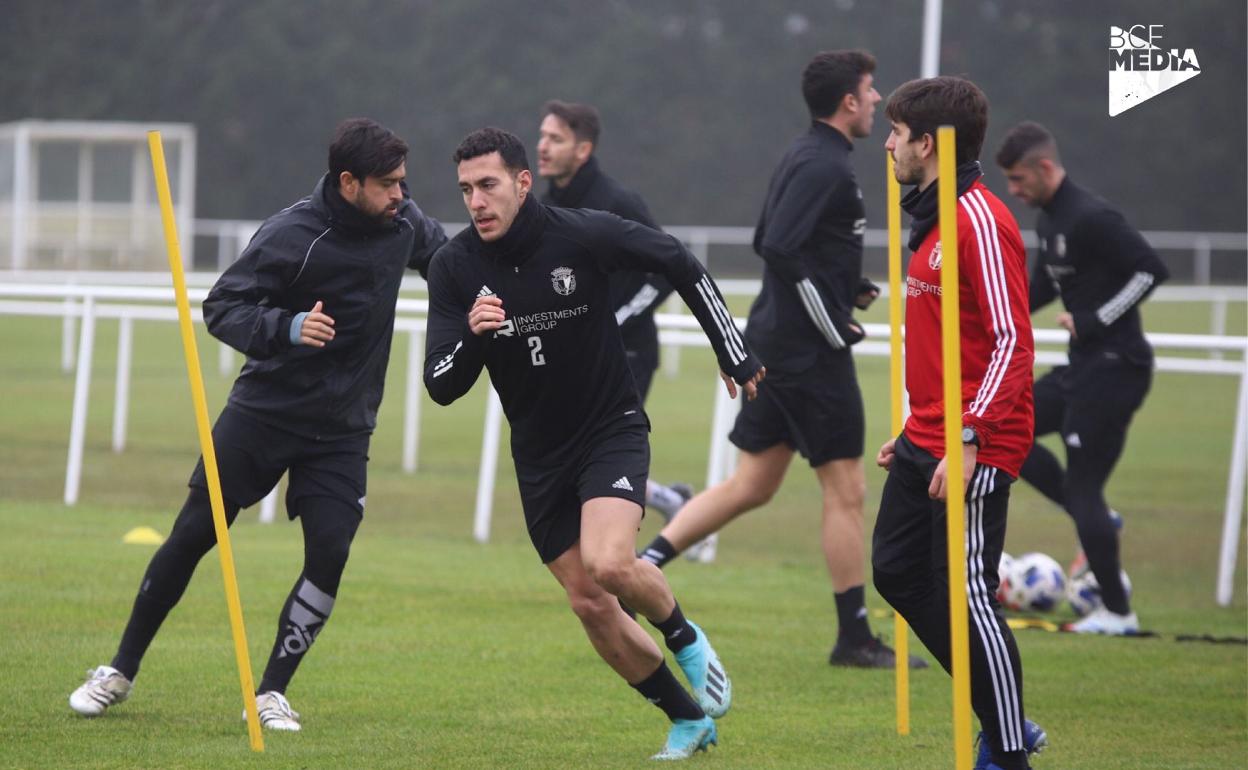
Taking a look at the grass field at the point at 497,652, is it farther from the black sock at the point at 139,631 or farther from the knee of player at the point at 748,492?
the knee of player at the point at 748,492

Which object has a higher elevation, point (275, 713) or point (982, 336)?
point (982, 336)

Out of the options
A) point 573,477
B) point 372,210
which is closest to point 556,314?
point 573,477

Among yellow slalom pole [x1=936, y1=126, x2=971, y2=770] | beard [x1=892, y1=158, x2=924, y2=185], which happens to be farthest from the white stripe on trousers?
→ beard [x1=892, y1=158, x2=924, y2=185]

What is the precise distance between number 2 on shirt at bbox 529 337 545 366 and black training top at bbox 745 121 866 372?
6.88ft

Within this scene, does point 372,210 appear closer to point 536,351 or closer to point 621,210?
point 536,351

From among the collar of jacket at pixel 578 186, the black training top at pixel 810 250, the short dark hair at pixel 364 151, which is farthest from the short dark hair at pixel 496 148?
the collar of jacket at pixel 578 186

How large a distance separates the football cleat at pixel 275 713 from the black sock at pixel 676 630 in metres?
1.29

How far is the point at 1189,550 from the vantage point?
10.8 m

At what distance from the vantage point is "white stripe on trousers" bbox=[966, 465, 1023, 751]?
16.4ft

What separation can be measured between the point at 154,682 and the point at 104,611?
1413 millimetres

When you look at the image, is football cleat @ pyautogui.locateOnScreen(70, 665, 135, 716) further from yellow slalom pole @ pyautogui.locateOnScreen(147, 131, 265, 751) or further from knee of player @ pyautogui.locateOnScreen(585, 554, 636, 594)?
knee of player @ pyautogui.locateOnScreen(585, 554, 636, 594)

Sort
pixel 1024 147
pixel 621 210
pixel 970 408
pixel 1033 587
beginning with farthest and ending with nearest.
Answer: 1. pixel 1033 587
2. pixel 621 210
3. pixel 1024 147
4. pixel 970 408

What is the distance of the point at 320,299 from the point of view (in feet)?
20.0

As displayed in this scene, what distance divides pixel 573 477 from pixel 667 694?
737mm
